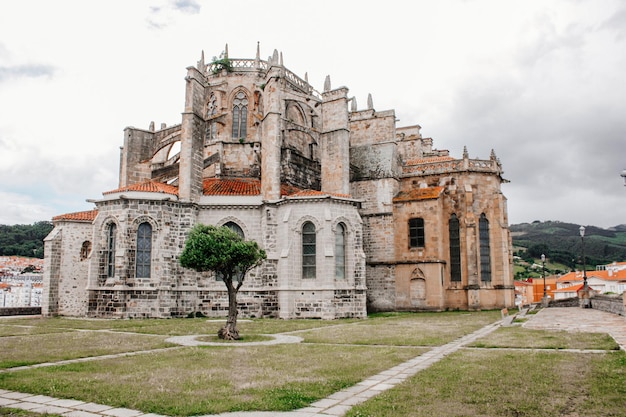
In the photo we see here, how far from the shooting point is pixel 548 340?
48.0ft

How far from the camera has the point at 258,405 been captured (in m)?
7.01

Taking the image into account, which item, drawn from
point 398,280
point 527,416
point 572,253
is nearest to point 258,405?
point 527,416

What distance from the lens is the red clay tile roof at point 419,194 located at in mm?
35906

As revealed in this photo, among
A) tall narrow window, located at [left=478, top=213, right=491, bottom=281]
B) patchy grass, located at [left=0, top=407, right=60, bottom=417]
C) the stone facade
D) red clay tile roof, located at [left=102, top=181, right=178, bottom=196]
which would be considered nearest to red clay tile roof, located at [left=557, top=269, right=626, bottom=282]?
tall narrow window, located at [left=478, top=213, right=491, bottom=281]

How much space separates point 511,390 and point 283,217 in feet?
71.1

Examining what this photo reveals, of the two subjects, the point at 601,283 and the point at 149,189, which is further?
the point at 601,283

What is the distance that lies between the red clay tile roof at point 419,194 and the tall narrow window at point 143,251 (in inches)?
697

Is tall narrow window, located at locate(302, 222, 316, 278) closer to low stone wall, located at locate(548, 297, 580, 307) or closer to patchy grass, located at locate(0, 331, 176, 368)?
patchy grass, located at locate(0, 331, 176, 368)

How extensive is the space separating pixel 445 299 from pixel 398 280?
3661 millimetres

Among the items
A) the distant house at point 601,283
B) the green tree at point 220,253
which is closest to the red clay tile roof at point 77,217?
the green tree at point 220,253

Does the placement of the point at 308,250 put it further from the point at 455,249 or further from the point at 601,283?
the point at 601,283

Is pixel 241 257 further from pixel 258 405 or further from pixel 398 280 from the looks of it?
pixel 398 280

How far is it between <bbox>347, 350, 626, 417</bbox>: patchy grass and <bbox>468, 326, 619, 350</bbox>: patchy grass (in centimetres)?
204

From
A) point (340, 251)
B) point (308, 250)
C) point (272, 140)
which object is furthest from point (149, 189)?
point (340, 251)
